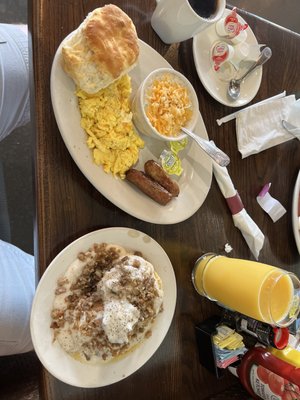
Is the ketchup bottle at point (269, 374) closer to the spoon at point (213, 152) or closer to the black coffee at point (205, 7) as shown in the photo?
the spoon at point (213, 152)

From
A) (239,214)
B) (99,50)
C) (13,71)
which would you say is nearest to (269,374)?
(239,214)

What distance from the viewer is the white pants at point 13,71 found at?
3.81 ft

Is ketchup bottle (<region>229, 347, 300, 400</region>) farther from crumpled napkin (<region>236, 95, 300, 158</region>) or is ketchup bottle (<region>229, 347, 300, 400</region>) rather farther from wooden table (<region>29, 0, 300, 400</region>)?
crumpled napkin (<region>236, 95, 300, 158</region>)

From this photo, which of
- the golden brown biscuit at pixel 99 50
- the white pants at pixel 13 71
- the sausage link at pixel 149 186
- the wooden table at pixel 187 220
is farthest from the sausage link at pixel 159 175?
the white pants at pixel 13 71

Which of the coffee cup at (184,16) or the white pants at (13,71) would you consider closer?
the coffee cup at (184,16)

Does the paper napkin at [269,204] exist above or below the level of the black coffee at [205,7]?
below

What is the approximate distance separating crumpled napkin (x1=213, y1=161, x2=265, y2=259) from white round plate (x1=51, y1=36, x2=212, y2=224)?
2.8 inches

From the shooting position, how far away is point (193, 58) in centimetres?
119

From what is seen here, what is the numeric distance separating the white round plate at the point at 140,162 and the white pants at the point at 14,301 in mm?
424

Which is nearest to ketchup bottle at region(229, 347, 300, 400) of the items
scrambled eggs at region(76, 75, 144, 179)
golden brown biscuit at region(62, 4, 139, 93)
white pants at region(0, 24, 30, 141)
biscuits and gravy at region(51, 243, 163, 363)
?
biscuits and gravy at region(51, 243, 163, 363)

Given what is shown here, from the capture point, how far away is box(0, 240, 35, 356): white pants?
1.12 m

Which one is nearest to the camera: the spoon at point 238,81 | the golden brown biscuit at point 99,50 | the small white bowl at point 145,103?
the golden brown biscuit at point 99,50

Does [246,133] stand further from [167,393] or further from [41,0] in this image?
[167,393]

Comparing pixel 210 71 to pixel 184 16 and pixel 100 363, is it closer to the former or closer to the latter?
pixel 184 16
